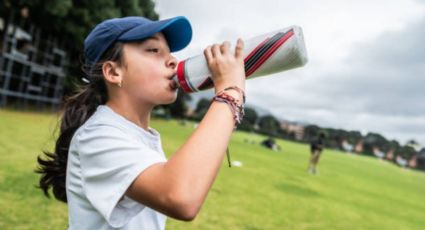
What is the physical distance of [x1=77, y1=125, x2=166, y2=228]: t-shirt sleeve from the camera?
1210mm

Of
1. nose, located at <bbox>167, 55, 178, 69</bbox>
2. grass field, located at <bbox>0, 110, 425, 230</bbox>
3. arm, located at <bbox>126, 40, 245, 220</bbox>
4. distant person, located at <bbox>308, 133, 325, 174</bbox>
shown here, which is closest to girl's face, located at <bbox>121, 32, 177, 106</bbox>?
nose, located at <bbox>167, 55, 178, 69</bbox>

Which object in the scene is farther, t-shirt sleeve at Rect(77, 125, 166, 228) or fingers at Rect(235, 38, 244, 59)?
fingers at Rect(235, 38, 244, 59)

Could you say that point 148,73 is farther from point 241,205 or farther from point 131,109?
point 241,205

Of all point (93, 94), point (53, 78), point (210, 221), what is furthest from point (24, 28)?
point (93, 94)

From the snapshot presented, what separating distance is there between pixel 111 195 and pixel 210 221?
3461 millimetres

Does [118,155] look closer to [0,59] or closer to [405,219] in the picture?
[405,219]

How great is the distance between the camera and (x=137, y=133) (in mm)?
1539

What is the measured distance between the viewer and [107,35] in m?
1.56

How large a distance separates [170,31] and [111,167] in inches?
27.3

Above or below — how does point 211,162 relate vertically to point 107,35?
below

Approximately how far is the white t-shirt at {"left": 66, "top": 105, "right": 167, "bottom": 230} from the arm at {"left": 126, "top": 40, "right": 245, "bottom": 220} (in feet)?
0.20

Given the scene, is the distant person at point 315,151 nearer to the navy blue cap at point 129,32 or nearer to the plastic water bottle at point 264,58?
the navy blue cap at point 129,32

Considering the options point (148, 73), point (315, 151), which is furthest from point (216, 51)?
point (315, 151)

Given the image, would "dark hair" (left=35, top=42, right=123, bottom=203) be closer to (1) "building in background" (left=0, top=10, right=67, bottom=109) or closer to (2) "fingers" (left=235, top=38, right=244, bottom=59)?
(2) "fingers" (left=235, top=38, right=244, bottom=59)
